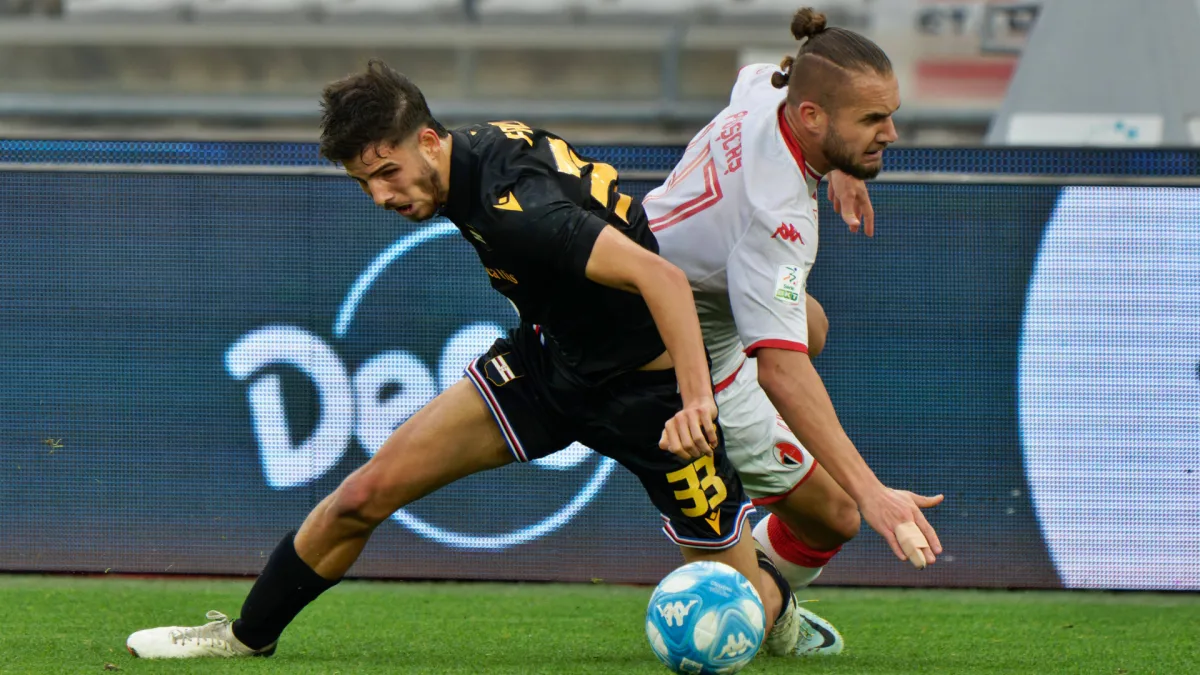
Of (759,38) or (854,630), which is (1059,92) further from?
(759,38)

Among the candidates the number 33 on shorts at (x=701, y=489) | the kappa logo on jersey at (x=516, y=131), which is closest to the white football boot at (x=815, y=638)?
the number 33 on shorts at (x=701, y=489)

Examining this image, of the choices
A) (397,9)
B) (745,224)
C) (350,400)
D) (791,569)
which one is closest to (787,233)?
(745,224)

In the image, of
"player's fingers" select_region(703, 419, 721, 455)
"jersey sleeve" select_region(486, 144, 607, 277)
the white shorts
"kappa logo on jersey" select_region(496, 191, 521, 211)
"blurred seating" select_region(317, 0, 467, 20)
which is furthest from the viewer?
"blurred seating" select_region(317, 0, 467, 20)

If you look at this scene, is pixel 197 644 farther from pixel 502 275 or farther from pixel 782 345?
pixel 782 345

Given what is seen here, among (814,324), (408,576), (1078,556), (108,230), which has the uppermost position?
(814,324)

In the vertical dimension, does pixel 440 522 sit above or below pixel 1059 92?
below

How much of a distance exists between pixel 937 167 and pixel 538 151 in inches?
98.8

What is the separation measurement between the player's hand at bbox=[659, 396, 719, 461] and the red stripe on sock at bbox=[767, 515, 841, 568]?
1628mm

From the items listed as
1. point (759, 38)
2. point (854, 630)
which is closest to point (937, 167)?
point (854, 630)

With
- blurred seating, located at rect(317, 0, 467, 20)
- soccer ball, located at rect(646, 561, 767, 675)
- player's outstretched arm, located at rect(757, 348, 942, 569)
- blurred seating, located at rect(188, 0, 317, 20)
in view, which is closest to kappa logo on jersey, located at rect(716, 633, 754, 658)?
soccer ball, located at rect(646, 561, 767, 675)

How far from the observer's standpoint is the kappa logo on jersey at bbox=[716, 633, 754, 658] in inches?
136

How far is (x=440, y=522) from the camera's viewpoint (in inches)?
234

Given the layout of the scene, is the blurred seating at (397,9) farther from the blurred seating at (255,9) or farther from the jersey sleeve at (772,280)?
the jersey sleeve at (772,280)

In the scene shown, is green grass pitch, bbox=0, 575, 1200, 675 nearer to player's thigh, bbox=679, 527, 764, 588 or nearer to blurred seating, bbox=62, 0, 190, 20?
player's thigh, bbox=679, 527, 764, 588
